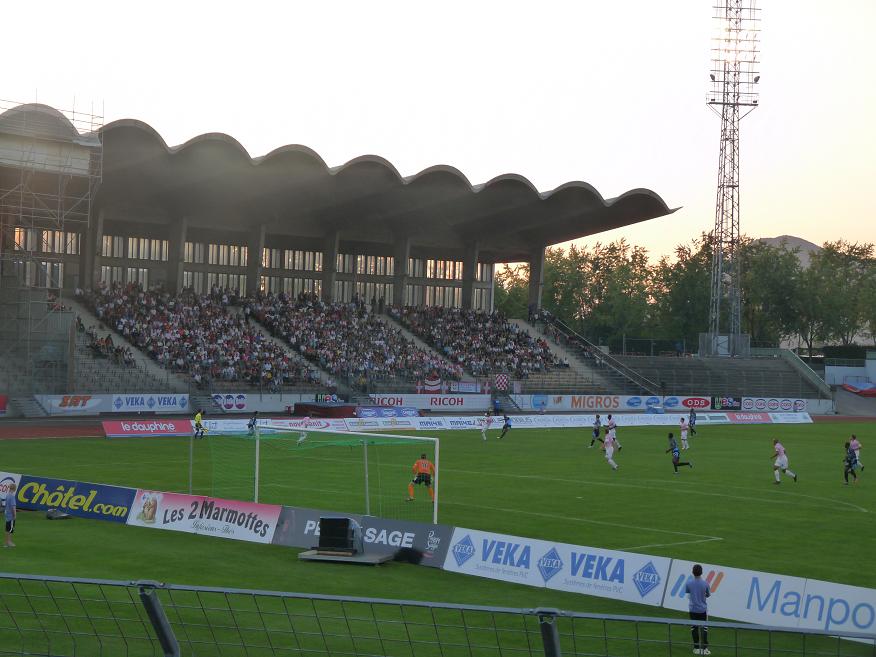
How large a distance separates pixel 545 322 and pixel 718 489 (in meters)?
53.5

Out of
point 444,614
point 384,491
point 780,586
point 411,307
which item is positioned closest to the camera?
point 780,586

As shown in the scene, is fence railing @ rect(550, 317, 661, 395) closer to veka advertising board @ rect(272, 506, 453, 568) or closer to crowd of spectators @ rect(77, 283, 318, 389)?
crowd of spectators @ rect(77, 283, 318, 389)

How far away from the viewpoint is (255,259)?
7788 cm

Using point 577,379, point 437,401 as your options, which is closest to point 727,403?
point 577,379

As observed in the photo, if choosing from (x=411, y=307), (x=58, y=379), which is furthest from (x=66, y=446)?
(x=411, y=307)

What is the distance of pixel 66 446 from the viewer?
4591 centimetres

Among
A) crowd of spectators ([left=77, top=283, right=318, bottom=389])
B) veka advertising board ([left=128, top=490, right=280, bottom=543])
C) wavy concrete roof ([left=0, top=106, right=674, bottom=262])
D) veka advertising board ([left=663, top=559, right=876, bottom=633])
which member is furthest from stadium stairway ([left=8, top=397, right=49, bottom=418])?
veka advertising board ([left=663, top=559, right=876, bottom=633])

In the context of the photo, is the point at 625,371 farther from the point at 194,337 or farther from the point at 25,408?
the point at 25,408

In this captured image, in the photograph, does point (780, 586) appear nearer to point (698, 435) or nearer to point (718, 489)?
point (718, 489)

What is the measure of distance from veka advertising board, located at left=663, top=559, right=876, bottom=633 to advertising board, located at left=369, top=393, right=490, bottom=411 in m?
48.2

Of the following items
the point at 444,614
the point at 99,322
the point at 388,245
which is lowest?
the point at 444,614

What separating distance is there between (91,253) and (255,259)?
1162 cm

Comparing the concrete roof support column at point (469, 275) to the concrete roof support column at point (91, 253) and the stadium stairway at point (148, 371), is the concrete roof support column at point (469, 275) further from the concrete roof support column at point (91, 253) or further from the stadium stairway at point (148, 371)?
the stadium stairway at point (148, 371)

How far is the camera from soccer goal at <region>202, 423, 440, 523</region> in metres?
29.5
